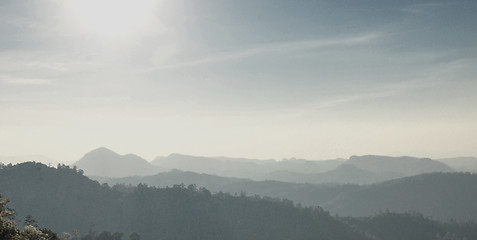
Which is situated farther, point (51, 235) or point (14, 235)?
point (51, 235)

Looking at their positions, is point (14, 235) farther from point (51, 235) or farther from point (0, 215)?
point (51, 235)

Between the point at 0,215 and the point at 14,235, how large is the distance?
2.69m

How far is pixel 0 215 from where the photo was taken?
121 feet

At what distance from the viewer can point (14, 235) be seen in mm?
35844

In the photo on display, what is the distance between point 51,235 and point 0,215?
16.1 m

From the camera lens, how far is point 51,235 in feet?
168

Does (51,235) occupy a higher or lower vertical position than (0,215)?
lower

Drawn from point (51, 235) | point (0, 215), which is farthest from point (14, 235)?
point (51, 235)

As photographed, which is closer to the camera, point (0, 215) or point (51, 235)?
point (0, 215)

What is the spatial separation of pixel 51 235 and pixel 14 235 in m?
16.7
